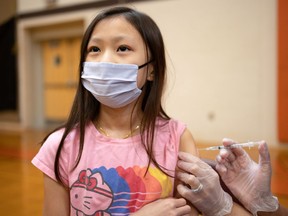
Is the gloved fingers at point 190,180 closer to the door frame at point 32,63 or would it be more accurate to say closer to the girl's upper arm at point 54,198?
the girl's upper arm at point 54,198

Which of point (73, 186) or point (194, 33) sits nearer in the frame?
point (73, 186)

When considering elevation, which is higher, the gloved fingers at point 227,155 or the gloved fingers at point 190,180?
the gloved fingers at point 227,155

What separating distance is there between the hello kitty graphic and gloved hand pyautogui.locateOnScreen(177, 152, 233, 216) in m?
0.22

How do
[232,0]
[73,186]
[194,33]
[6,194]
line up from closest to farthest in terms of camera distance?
[73,186]
[6,194]
[232,0]
[194,33]

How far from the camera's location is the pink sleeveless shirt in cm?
93

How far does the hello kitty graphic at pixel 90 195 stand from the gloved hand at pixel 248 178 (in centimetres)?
37

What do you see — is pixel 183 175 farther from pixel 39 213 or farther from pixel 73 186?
pixel 39 213

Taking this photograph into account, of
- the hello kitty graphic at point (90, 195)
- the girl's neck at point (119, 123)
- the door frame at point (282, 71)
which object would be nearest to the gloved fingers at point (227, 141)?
the girl's neck at point (119, 123)

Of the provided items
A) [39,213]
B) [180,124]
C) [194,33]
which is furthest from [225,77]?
[180,124]

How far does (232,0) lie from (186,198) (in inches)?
142

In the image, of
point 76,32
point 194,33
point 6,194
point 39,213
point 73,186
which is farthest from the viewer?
point 76,32

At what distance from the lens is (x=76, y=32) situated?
19.5ft

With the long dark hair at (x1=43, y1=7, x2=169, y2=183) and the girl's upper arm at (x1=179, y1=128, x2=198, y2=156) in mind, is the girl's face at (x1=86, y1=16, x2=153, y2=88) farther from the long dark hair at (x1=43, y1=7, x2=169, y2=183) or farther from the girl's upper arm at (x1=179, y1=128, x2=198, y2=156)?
the girl's upper arm at (x1=179, y1=128, x2=198, y2=156)

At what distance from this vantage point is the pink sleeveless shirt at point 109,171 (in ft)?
3.06
